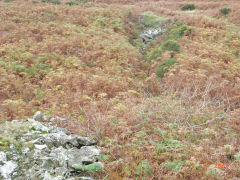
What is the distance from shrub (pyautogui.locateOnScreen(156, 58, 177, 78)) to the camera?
33.4ft

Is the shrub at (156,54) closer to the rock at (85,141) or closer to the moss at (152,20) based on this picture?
the moss at (152,20)

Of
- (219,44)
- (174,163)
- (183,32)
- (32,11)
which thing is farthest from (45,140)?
(32,11)

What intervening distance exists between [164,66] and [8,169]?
883cm

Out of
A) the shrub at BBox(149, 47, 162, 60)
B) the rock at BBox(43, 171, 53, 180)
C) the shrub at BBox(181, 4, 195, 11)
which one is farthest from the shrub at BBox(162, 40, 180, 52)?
the shrub at BBox(181, 4, 195, 11)

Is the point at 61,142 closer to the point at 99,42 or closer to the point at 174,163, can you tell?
the point at 174,163

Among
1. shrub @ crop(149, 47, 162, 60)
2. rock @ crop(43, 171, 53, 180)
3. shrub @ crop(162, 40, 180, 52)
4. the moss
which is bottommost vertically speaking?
rock @ crop(43, 171, 53, 180)

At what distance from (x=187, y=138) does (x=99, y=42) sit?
924 centimetres

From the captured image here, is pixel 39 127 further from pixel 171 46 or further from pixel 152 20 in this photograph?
pixel 152 20

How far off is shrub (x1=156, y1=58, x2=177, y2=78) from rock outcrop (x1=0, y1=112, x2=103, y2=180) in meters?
6.61

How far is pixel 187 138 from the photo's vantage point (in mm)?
4773

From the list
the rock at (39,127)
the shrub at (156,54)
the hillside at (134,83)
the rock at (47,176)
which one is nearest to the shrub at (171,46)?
the hillside at (134,83)

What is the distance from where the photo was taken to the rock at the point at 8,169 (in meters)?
3.32

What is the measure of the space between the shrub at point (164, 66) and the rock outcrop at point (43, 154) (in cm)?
661

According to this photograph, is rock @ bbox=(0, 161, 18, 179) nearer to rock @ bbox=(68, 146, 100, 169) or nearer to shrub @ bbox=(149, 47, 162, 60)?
rock @ bbox=(68, 146, 100, 169)
